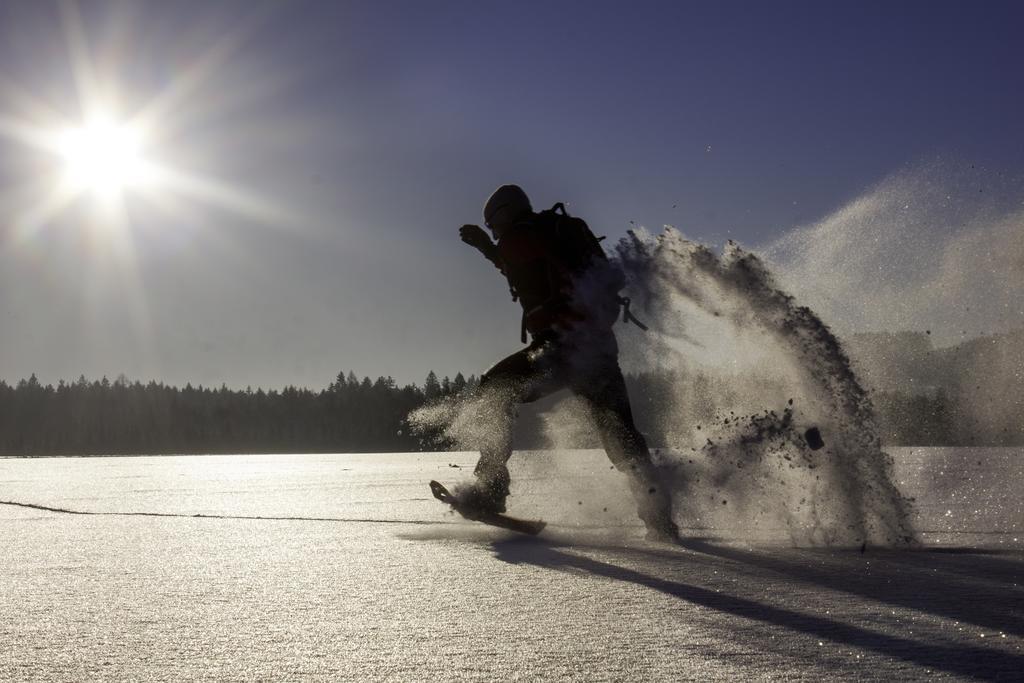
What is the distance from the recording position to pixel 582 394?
6953mm

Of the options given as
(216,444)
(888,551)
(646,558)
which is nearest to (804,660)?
(646,558)

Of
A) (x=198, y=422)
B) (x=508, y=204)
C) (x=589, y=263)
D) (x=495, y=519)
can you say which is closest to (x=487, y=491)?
(x=495, y=519)

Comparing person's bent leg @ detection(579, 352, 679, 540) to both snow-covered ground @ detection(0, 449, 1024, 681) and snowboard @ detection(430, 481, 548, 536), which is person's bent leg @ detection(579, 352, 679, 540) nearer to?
snow-covered ground @ detection(0, 449, 1024, 681)

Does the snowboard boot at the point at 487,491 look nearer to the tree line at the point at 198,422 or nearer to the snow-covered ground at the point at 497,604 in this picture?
the snow-covered ground at the point at 497,604

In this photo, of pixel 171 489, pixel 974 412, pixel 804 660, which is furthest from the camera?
pixel 171 489

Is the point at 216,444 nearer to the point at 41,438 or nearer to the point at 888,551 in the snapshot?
the point at 41,438

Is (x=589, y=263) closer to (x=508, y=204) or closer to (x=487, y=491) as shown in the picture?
(x=508, y=204)

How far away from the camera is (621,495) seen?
25.6 feet

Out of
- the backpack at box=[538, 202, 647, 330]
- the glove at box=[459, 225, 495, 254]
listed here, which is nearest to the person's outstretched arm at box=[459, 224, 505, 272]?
the glove at box=[459, 225, 495, 254]

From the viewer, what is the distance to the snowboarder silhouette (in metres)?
6.76

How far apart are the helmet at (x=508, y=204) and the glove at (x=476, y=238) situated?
19cm

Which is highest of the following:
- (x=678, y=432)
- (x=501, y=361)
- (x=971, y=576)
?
(x=501, y=361)

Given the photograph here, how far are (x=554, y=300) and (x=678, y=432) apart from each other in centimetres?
128

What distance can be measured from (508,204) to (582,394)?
1.55 m
